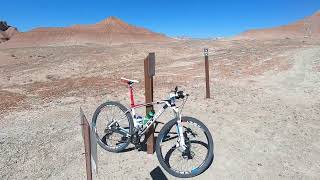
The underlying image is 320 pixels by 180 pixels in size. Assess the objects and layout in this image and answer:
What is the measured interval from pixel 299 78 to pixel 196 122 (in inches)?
349

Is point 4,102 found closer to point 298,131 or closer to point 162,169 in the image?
point 162,169

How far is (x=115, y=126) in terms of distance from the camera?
5629mm

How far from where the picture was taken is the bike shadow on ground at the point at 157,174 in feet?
16.1

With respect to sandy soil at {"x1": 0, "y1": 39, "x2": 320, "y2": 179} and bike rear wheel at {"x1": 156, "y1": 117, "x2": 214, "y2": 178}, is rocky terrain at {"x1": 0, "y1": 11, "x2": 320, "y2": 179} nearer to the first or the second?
sandy soil at {"x1": 0, "y1": 39, "x2": 320, "y2": 179}

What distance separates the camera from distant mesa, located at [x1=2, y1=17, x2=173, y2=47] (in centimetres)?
5222

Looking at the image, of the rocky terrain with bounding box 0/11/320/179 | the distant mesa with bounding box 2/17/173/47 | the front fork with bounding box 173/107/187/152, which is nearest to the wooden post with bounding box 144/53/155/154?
the rocky terrain with bounding box 0/11/320/179

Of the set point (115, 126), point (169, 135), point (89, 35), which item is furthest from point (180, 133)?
point (89, 35)

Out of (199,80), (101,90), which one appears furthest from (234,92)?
(101,90)

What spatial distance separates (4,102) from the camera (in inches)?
386

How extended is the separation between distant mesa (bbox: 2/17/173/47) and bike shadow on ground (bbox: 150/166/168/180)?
46.0 m

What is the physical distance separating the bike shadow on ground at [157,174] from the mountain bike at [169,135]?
0.49 ft

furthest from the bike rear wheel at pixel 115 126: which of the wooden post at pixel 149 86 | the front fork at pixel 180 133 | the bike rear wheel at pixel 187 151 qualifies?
the front fork at pixel 180 133

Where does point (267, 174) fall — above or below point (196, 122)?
below

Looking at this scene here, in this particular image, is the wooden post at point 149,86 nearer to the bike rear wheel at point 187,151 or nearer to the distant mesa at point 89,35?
the bike rear wheel at point 187,151
